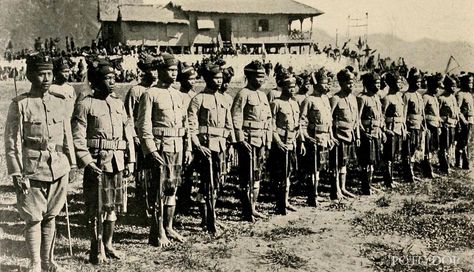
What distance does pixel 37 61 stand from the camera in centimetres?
507

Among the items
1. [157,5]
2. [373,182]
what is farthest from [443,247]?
[157,5]

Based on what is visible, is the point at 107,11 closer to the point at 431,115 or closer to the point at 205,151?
the point at 431,115

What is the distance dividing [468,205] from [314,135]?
2809 mm

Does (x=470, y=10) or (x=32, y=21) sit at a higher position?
(x=32, y=21)

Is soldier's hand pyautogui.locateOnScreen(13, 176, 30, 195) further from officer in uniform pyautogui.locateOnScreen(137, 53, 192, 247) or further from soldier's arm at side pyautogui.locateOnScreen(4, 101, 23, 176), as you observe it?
officer in uniform pyautogui.locateOnScreen(137, 53, 192, 247)

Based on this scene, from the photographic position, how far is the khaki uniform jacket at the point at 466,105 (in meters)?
11.6

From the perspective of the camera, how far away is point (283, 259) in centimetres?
597

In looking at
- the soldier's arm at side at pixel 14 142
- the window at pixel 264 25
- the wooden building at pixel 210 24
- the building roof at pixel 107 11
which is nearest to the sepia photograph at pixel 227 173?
the soldier's arm at side at pixel 14 142

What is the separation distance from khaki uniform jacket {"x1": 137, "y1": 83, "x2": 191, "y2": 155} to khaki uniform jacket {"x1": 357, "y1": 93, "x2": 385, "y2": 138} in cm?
423

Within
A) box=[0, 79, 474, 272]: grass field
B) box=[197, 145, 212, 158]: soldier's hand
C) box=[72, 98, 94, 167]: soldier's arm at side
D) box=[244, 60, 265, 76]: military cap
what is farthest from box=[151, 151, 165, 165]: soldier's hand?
box=[244, 60, 265, 76]: military cap

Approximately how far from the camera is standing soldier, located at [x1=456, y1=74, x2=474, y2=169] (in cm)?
1153

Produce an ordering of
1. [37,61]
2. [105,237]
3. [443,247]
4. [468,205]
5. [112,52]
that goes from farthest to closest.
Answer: [112,52] → [468,205] → [443,247] → [105,237] → [37,61]

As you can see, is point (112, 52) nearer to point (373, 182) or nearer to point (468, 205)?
point (373, 182)

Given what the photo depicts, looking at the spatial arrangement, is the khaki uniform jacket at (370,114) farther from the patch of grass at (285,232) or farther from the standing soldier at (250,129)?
the patch of grass at (285,232)
